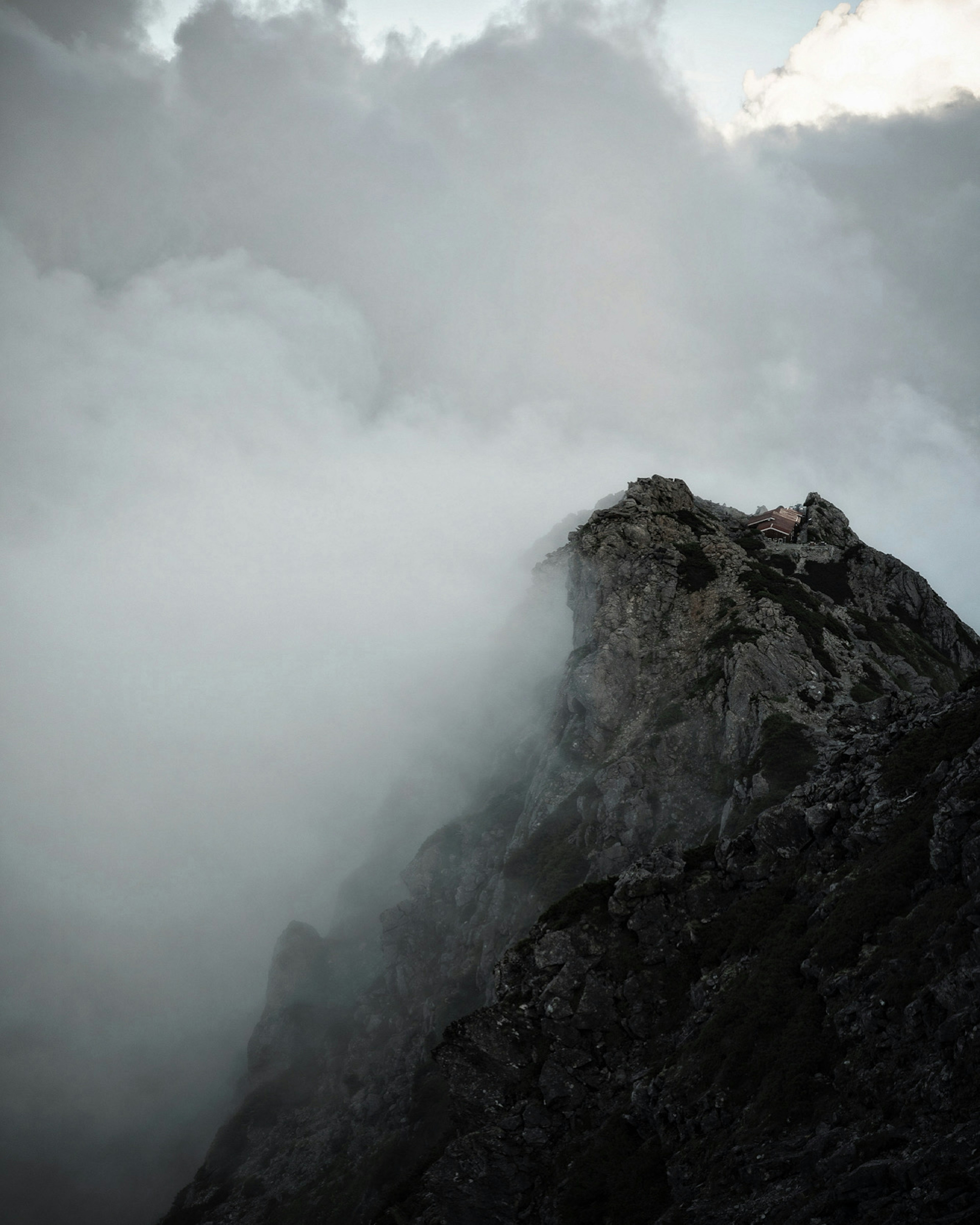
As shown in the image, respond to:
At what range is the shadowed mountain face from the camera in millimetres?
22016

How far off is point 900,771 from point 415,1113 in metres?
63.1

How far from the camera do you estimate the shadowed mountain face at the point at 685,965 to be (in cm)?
2202

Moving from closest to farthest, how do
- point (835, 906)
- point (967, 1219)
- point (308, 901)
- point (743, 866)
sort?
1. point (967, 1219)
2. point (835, 906)
3. point (743, 866)
4. point (308, 901)

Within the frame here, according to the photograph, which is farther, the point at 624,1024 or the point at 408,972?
the point at 408,972

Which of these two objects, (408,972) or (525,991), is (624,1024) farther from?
(408,972)

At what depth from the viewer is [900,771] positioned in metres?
33.8

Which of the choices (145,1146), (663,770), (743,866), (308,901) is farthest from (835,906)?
(308,901)

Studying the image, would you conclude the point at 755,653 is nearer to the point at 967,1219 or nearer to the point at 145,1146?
the point at 967,1219

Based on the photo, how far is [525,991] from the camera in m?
37.2

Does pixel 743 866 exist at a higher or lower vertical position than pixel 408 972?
lower

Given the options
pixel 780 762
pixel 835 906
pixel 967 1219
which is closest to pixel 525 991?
pixel 835 906

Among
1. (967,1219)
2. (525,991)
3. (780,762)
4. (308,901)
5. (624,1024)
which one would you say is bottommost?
(967,1219)

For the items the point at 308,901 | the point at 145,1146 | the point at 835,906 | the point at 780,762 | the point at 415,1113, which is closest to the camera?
the point at 835,906

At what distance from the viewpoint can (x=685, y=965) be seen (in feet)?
114
